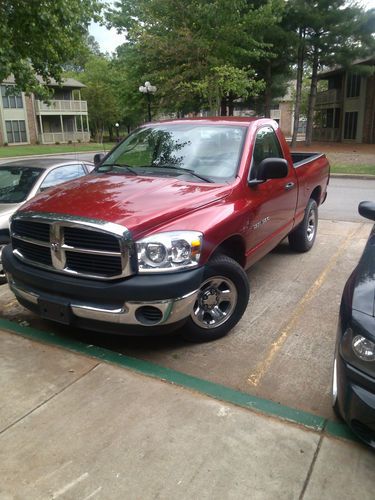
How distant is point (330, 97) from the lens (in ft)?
133

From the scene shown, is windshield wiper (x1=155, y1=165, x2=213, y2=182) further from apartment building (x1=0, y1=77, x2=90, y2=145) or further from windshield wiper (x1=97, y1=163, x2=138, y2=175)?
apartment building (x1=0, y1=77, x2=90, y2=145)

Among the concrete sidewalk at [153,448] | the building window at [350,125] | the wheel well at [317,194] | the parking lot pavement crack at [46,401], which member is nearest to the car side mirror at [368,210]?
the concrete sidewalk at [153,448]

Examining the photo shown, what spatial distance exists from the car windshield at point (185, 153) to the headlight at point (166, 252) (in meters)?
0.97

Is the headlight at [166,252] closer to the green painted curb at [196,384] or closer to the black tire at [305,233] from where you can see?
the green painted curb at [196,384]

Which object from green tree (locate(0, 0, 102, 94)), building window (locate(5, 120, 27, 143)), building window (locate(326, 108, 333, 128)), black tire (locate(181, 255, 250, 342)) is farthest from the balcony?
black tire (locate(181, 255, 250, 342))

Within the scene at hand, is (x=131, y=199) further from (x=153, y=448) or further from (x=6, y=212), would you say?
(x=6, y=212)

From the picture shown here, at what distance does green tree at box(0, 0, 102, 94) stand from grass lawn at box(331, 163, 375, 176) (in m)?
10.2

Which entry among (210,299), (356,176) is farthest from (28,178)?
(356,176)

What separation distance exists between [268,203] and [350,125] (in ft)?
122

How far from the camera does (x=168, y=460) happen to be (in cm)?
252

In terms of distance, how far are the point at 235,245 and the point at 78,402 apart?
76.4 inches

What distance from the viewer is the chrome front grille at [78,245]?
10.6ft

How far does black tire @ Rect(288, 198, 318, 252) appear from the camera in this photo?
6.36m

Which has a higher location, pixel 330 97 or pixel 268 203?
pixel 330 97
